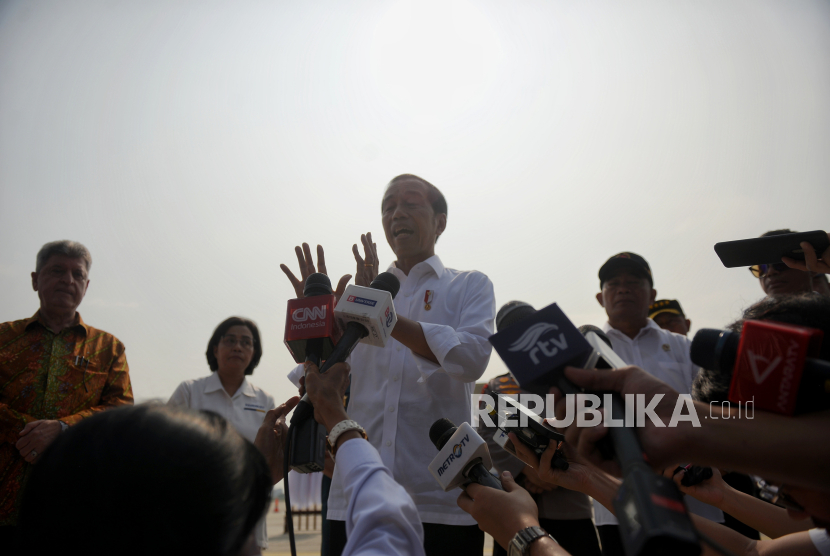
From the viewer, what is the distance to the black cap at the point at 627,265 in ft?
12.4

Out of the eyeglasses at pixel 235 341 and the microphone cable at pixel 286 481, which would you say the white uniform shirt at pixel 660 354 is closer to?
the microphone cable at pixel 286 481

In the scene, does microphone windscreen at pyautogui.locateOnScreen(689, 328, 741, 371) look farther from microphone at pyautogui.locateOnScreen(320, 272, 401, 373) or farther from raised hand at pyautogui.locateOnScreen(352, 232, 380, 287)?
raised hand at pyautogui.locateOnScreen(352, 232, 380, 287)

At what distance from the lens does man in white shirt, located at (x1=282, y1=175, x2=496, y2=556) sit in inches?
82.3

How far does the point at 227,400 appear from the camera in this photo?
4547 mm

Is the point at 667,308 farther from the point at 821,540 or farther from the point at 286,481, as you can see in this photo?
the point at 286,481

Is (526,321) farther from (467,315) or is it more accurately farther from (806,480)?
(467,315)

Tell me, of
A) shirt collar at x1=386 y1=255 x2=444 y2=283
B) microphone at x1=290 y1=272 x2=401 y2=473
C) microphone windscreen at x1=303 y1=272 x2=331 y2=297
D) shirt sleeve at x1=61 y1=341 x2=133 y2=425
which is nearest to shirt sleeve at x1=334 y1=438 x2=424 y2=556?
microphone at x1=290 y1=272 x2=401 y2=473

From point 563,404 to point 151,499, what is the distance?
0.85m

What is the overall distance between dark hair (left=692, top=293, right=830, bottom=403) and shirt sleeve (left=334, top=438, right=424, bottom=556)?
0.78 metres

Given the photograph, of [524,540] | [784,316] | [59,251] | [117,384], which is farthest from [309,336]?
[59,251]

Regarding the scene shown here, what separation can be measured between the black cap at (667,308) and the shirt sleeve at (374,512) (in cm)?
466

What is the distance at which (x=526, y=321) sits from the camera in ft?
3.85

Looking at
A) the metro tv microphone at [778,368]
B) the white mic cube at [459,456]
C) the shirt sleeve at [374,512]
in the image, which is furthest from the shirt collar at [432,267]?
the metro tv microphone at [778,368]

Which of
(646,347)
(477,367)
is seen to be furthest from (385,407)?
(646,347)
